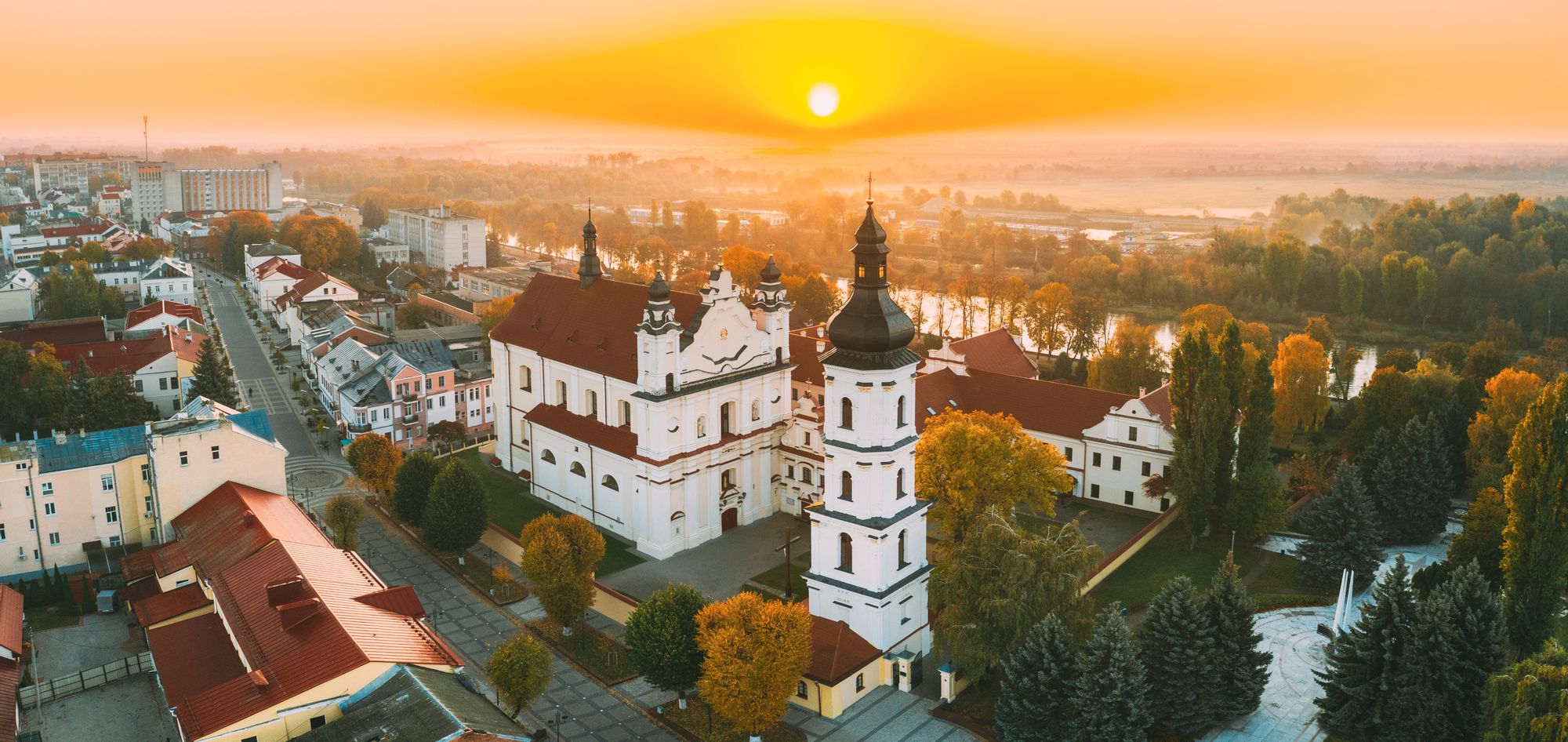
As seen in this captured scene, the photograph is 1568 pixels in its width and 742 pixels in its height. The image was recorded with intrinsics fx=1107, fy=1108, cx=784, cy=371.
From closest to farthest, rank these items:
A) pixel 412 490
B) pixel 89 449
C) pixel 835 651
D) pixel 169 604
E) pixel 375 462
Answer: pixel 835 651 < pixel 169 604 < pixel 89 449 < pixel 412 490 < pixel 375 462

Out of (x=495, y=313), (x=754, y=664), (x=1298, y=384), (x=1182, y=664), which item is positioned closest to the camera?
(x=754, y=664)

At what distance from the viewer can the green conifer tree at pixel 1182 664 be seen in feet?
84.1

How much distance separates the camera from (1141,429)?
133ft

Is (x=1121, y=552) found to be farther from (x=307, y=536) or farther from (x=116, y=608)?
(x=116, y=608)

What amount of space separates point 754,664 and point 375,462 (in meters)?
20.9

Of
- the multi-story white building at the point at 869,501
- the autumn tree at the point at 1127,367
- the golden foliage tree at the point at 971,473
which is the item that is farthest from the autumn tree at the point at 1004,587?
the autumn tree at the point at 1127,367

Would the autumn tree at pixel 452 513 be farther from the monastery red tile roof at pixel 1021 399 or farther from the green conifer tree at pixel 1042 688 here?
the green conifer tree at pixel 1042 688

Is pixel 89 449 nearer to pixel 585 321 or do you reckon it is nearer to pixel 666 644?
pixel 585 321

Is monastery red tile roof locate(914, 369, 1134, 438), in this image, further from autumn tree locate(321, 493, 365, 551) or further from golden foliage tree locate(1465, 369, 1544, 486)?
autumn tree locate(321, 493, 365, 551)

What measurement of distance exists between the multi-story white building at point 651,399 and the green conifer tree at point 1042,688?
15.4 metres

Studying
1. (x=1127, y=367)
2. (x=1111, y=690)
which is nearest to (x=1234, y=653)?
(x=1111, y=690)

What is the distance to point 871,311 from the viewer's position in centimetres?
2756

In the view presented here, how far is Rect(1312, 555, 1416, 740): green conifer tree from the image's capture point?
24.9 metres

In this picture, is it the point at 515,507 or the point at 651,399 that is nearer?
the point at 651,399
